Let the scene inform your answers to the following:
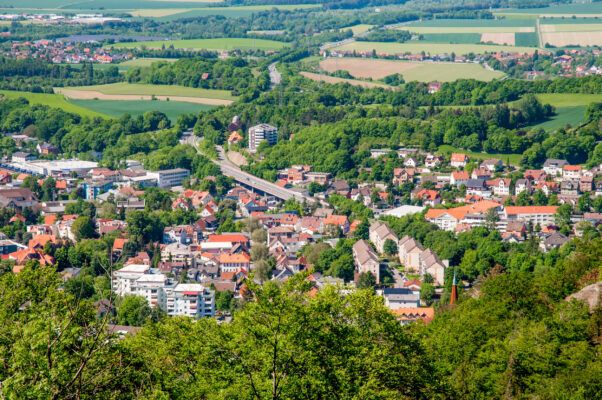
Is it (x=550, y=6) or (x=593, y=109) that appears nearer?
(x=593, y=109)

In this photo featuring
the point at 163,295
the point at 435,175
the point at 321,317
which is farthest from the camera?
the point at 435,175

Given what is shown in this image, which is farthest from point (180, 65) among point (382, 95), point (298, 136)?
point (298, 136)

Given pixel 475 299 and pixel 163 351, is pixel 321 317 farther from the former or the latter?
pixel 475 299

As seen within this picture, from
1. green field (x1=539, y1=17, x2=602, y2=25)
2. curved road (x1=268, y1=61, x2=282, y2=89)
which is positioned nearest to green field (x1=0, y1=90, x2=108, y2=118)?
curved road (x1=268, y1=61, x2=282, y2=89)

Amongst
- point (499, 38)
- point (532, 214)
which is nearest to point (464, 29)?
point (499, 38)

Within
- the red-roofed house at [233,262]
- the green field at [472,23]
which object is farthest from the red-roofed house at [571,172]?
the green field at [472,23]
